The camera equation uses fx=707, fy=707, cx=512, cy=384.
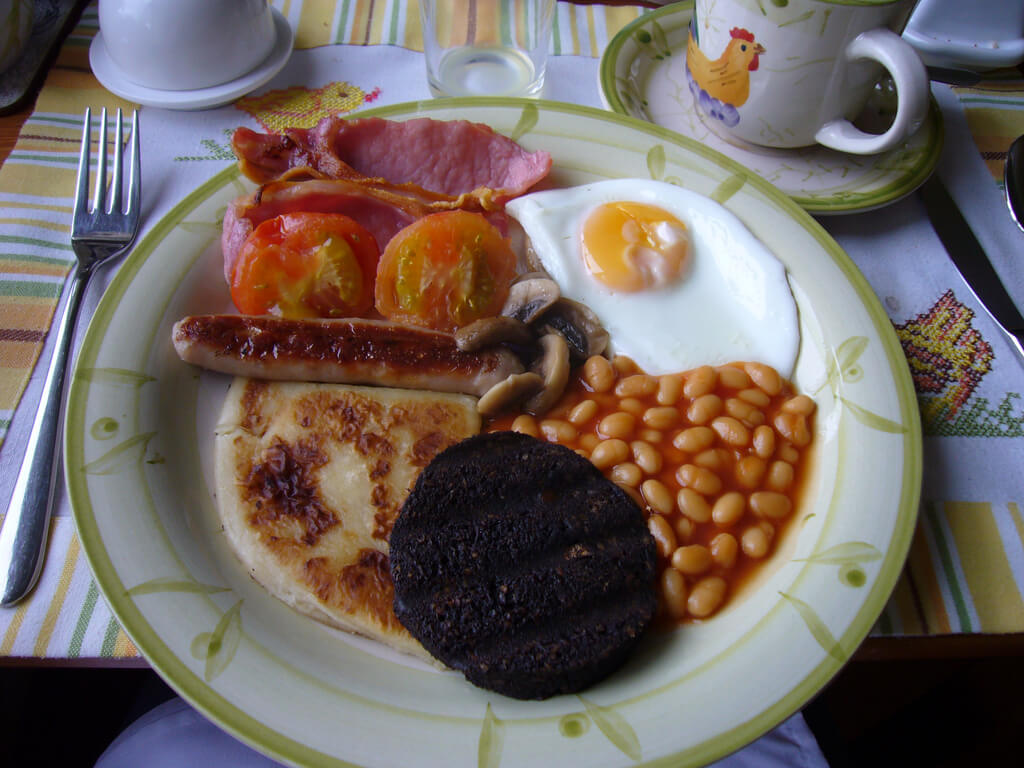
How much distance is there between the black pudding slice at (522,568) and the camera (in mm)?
1276

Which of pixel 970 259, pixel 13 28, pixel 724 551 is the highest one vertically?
pixel 970 259

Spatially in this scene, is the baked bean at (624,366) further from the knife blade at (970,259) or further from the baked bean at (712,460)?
the knife blade at (970,259)

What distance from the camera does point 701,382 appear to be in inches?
68.0

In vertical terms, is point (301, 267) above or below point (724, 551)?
above

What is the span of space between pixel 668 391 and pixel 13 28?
8.26 ft

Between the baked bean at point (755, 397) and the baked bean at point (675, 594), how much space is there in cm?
49

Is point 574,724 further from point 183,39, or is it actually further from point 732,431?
point 183,39

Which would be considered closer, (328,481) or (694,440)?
(328,481)

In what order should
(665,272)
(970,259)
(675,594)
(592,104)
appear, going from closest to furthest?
1. (675,594)
2. (665,272)
3. (970,259)
4. (592,104)

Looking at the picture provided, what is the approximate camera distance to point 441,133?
2076 mm

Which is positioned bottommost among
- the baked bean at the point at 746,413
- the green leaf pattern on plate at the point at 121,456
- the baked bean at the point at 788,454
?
the green leaf pattern on plate at the point at 121,456

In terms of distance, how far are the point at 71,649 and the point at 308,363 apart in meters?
0.74

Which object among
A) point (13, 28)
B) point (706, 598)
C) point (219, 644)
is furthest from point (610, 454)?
point (13, 28)

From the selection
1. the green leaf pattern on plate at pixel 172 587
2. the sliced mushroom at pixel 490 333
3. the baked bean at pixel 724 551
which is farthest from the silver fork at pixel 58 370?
the baked bean at pixel 724 551
